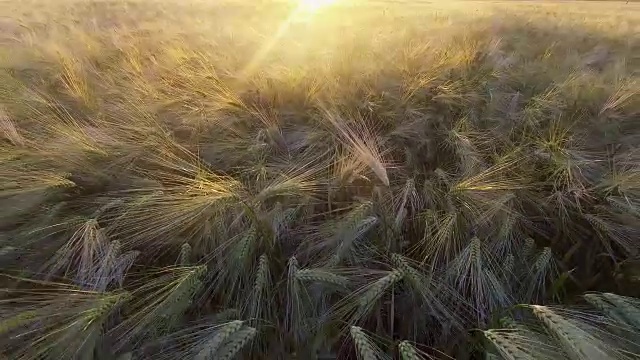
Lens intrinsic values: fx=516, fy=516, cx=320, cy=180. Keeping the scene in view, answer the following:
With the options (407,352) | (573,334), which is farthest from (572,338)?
(407,352)

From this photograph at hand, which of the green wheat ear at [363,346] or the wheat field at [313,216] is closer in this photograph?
the green wheat ear at [363,346]

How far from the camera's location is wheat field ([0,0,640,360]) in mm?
1390

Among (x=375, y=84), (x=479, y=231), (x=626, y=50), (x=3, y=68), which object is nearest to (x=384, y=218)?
(x=479, y=231)

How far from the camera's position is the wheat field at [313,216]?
1390 mm

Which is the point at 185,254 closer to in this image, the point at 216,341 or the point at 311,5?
the point at 216,341

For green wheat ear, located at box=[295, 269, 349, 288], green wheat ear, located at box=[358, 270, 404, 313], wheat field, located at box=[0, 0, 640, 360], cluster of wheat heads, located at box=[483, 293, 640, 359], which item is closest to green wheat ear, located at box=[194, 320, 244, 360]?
wheat field, located at box=[0, 0, 640, 360]

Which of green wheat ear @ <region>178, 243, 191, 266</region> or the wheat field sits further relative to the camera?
green wheat ear @ <region>178, 243, 191, 266</region>

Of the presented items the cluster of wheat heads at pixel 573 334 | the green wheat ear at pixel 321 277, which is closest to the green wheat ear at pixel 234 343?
the green wheat ear at pixel 321 277

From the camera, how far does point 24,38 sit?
4258mm

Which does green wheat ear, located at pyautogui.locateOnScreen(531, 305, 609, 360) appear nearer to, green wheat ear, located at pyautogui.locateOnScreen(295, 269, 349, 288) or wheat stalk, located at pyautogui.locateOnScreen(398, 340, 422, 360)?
wheat stalk, located at pyautogui.locateOnScreen(398, 340, 422, 360)

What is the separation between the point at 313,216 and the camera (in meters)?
1.93

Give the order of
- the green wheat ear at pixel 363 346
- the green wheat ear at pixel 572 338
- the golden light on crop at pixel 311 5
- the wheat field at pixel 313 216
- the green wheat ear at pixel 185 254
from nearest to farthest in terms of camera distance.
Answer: the green wheat ear at pixel 572 338 → the green wheat ear at pixel 363 346 → the wheat field at pixel 313 216 → the green wheat ear at pixel 185 254 → the golden light on crop at pixel 311 5

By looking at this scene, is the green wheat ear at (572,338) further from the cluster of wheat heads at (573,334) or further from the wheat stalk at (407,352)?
the wheat stalk at (407,352)

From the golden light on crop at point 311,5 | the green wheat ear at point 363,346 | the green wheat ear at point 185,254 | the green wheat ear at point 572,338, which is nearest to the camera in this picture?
the green wheat ear at point 572,338
